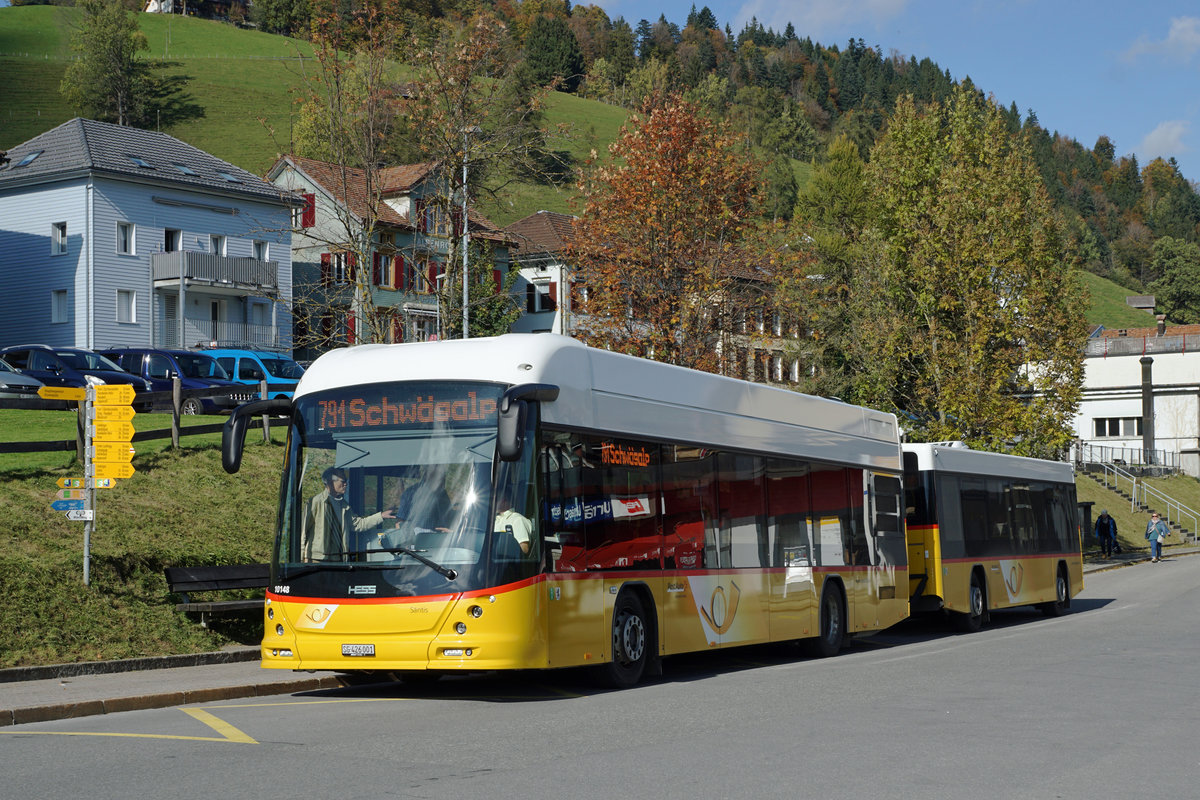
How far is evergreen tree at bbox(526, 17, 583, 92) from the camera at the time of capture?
155125mm

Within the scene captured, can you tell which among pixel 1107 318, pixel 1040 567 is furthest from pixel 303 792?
pixel 1107 318

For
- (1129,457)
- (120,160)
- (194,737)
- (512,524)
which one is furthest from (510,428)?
(1129,457)

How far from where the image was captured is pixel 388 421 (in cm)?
1230

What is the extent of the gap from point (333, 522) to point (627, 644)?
3.18 meters

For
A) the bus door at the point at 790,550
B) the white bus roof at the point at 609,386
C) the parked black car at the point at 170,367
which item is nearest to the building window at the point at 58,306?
the parked black car at the point at 170,367

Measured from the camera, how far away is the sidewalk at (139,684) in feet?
38.4

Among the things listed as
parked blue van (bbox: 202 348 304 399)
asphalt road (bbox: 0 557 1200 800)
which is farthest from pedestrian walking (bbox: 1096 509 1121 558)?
asphalt road (bbox: 0 557 1200 800)

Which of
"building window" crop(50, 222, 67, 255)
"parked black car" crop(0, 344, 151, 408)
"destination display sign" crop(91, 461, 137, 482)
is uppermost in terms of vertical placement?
"building window" crop(50, 222, 67, 255)

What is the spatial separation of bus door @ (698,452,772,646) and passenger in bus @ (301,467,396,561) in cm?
433

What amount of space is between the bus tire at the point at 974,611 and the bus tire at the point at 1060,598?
3.75 m

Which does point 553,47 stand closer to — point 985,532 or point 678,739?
point 985,532

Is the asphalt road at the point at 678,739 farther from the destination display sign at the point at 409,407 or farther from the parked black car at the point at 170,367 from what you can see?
the parked black car at the point at 170,367

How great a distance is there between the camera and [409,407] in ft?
40.4

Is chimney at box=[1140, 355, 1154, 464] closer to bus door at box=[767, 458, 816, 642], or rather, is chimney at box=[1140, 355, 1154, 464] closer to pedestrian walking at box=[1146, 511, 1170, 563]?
pedestrian walking at box=[1146, 511, 1170, 563]
